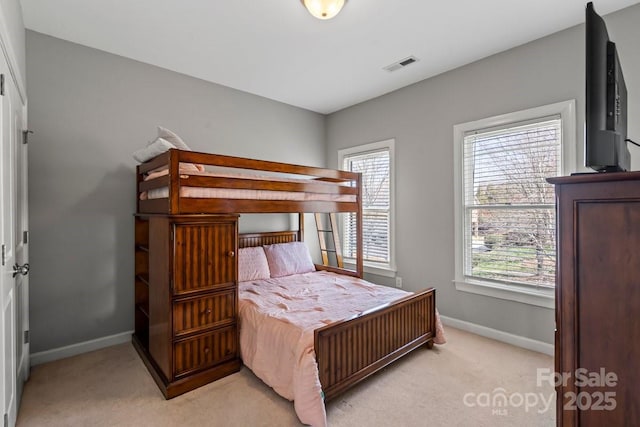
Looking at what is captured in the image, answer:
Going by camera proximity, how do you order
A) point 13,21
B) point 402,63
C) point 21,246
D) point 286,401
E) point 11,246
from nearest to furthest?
point 11,246 < point 13,21 < point 286,401 < point 21,246 < point 402,63

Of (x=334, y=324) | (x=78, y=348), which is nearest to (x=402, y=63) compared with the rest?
(x=334, y=324)

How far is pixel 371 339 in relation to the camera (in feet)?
7.29

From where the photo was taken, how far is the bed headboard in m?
3.69

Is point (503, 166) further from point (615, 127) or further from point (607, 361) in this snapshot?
point (607, 361)

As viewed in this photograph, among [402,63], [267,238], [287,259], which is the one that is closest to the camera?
[402,63]

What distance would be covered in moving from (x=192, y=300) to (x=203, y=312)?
13cm

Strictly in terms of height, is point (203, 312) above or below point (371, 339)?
above

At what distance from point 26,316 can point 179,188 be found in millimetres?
1581

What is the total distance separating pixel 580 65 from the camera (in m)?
2.48

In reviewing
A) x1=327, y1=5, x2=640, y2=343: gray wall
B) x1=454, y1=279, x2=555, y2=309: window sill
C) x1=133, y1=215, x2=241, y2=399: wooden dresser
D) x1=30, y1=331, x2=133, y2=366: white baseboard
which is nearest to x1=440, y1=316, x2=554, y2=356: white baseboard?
x1=327, y1=5, x2=640, y2=343: gray wall

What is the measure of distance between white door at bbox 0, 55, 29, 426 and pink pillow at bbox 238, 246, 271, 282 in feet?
5.48

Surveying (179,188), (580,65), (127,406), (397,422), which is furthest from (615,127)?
(127,406)

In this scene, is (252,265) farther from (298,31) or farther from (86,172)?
(298,31)

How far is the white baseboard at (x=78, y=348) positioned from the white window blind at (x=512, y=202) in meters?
3.39
